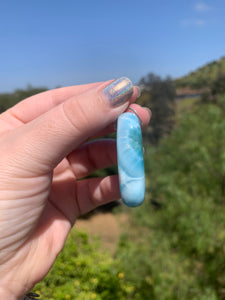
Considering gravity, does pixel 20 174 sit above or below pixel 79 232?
above

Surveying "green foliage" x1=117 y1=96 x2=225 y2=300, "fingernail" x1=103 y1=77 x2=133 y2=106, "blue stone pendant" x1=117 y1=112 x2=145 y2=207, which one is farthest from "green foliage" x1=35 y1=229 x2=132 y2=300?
"fingernail" x1=103 y1=77 x2=133 y2=106

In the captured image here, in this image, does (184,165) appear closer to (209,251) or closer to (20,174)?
(209,251)

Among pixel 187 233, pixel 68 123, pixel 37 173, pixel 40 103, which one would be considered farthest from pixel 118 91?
pixel 187 233

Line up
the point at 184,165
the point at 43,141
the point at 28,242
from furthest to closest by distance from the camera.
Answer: the point at 184,165 → the point at 28,242 → the point at 43,141

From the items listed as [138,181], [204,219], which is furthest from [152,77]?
[138,181]

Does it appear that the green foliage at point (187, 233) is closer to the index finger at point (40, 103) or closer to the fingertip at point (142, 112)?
the fingertip at point (142, 112)

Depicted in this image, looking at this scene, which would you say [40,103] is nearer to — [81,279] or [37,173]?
[37,173]

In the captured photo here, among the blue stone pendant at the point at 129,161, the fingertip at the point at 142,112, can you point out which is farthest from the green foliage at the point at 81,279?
the fingertip at the point at 142,112

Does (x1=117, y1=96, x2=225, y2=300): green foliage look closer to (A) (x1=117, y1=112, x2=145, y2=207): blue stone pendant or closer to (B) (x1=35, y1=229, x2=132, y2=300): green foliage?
(B) (x1=35, y1=229, x2=132, y2=300): green foliage
